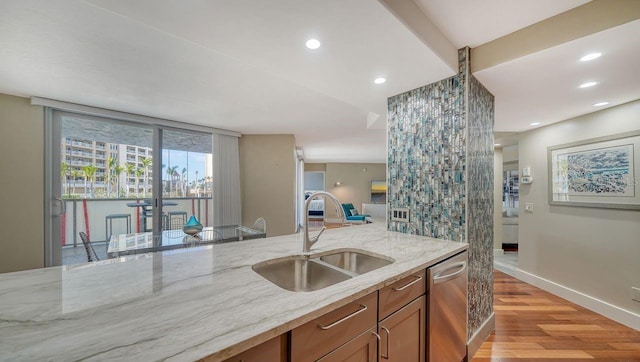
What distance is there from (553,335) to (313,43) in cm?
306

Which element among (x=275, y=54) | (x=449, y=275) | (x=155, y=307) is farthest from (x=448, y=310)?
(x=275, y=54)

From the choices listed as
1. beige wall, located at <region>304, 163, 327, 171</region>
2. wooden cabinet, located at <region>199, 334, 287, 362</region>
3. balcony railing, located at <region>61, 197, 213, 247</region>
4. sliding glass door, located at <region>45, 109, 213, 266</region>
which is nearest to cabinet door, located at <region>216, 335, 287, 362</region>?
wooden cabinet, located at <region>199, 334, 287, 362</region>

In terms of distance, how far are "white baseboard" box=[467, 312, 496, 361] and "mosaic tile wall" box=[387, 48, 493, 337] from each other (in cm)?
5

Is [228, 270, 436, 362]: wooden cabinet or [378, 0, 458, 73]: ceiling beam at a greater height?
[378, 0, 458, 73]: ceiling beam

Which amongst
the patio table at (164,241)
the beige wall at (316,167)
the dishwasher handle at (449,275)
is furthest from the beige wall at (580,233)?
the beige wall at (316,167)

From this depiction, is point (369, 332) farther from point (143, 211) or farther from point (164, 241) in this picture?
point (143, 211)

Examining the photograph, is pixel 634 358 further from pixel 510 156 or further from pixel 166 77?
pixel 166 77

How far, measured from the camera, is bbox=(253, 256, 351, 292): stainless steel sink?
1.30m

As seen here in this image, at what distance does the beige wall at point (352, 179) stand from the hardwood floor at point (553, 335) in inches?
276

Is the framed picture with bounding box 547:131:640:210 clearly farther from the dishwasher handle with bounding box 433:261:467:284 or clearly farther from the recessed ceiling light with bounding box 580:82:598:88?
the dishwasher handle with bounding box 433:261:467:284

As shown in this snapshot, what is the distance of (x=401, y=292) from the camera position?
116 centimetres

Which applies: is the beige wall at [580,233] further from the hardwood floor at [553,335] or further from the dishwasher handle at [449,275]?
the dishwasher handle at [449,275]

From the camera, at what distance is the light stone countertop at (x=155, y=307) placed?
57 centimetres

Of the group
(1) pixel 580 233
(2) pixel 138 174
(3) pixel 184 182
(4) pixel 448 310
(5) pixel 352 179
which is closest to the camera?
(4) pixel 448 310
